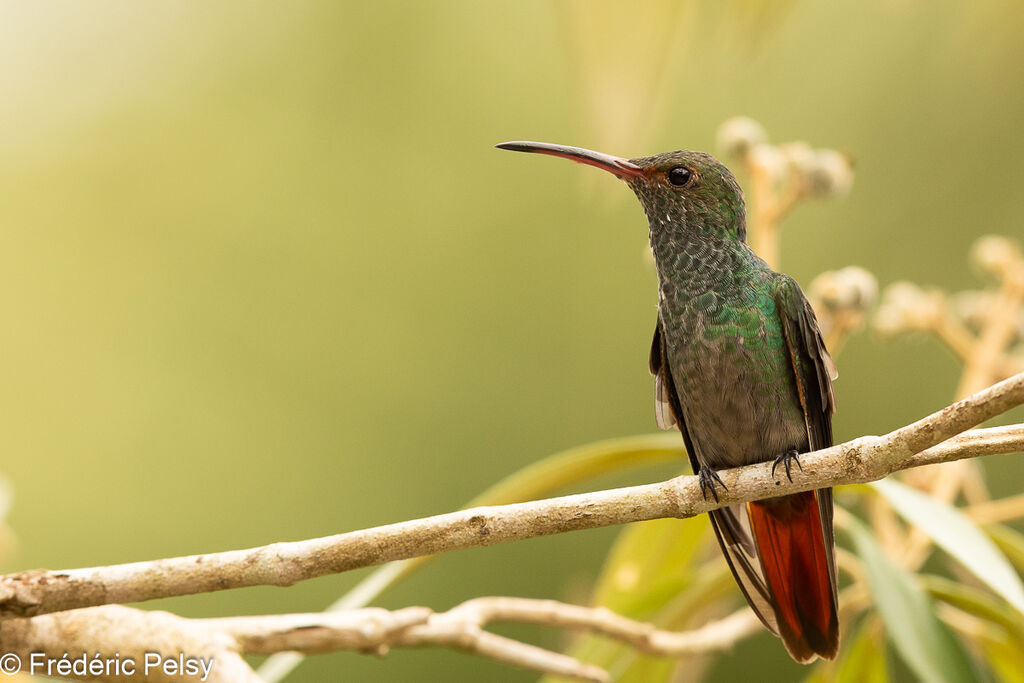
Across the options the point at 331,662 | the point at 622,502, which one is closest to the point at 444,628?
A: the point at 622,502

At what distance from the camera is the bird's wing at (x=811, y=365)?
1.45 m

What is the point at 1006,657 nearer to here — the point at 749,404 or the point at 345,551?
the point at 749,404

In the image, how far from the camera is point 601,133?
1.53 meters

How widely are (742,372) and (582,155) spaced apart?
16.0 inches

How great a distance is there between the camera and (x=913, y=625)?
1353mm

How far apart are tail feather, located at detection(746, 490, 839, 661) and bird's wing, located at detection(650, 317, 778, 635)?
0.05ft

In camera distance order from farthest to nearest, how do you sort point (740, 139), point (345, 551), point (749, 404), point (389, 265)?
point (389, 265)
point (740, 139)
point (749, 404)
point (345, 551)

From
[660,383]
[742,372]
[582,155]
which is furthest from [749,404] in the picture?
[582,155]

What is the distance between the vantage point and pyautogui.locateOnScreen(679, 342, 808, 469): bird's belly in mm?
1469

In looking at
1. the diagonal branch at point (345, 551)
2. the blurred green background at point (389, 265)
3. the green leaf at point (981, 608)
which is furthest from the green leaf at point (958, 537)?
the blurred green background at point (389, 265)

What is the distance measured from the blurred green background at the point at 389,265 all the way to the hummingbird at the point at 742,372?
100 inches

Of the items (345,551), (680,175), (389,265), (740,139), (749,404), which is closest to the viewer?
(345,551)

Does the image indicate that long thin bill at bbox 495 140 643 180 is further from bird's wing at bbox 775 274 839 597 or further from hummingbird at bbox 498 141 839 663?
bird's wing at bbox 775 274 839 597

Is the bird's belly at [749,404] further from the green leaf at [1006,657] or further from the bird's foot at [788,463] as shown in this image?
the green leaf at [1006,657]
